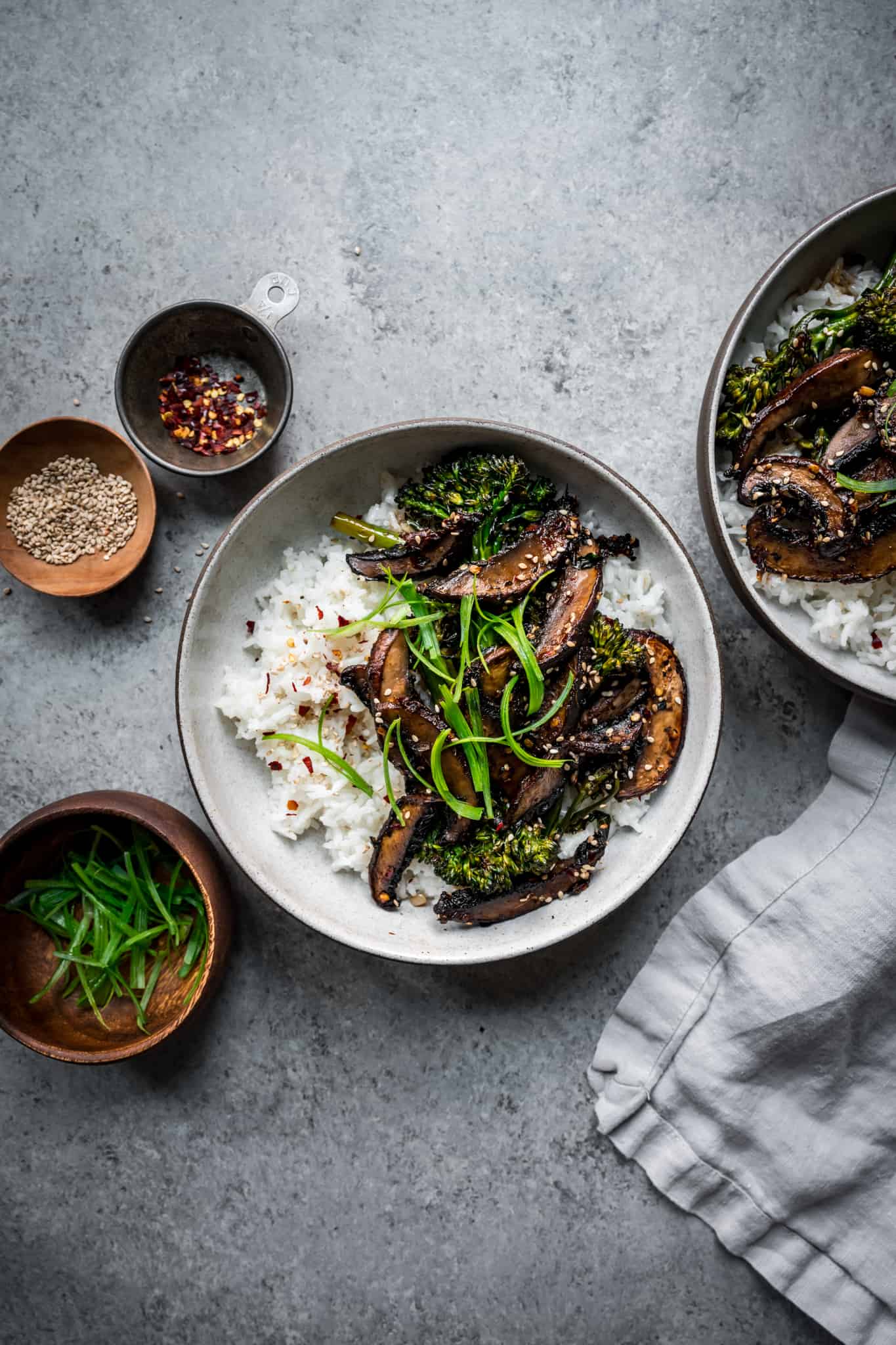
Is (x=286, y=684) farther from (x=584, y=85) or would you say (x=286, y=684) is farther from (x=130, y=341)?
→ (x=584, y=85)

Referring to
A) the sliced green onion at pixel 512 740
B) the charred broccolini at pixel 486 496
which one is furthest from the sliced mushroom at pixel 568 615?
the charred broccolini at pixel 486 496

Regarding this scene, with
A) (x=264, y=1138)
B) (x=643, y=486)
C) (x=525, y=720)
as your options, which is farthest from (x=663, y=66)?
(x=264, y=1138)

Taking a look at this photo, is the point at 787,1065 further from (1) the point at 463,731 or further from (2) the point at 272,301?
(2) the point at 272,301

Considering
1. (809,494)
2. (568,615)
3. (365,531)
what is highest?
(809,494)

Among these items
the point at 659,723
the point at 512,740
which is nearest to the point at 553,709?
the point at 512,740

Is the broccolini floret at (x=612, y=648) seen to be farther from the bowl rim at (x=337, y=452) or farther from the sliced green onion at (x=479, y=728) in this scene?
the sliced green onion at (x=479, y=728)

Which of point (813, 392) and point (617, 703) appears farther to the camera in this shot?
point (617, 703)
